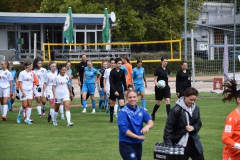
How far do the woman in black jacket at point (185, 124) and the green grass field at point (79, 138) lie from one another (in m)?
3.91

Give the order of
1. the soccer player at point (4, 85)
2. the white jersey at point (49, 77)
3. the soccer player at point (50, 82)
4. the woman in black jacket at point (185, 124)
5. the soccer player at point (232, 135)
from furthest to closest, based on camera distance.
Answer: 1. the soccer player at point (4, 85)
2. the white jersey at point (49, 77)
3. the soccer player at point (50, 82)
4. the woman in black jacket at point (185, 124)
5. the soccer player at point (232, 135)

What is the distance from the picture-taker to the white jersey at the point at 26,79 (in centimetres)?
1969

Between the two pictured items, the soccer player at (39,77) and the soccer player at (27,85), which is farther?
the soccer player at (39,77)

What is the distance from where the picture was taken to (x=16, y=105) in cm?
2789

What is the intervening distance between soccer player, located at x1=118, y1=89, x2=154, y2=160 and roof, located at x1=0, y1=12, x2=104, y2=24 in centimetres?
4251

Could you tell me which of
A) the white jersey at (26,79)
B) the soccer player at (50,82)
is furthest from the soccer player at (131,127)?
the white jersey at (26,79)

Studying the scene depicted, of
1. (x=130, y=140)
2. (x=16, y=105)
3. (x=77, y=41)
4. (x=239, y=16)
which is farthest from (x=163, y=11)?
(x=130, y=140)

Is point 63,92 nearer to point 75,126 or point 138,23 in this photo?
point 75,126

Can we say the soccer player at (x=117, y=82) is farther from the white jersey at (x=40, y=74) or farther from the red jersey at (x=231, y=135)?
the red jersey at (x=231, y=135)

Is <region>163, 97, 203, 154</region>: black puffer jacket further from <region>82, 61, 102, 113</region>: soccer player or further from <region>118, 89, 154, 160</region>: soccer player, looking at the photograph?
<region>82, 61, 102, 113</region>: soccer player

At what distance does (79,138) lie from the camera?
16203 mm

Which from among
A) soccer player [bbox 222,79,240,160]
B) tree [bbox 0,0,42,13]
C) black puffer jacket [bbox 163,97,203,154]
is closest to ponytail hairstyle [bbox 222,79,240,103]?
soccer player [bbox 222,79,240,160]

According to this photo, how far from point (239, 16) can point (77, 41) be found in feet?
80.4

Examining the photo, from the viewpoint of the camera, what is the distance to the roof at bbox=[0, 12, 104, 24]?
167 feet
